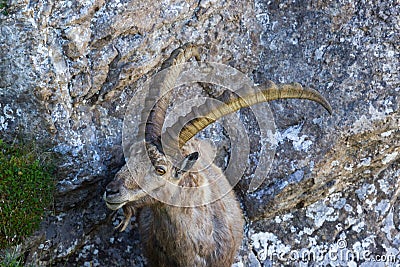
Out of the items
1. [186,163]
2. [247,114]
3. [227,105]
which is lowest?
[186,163]

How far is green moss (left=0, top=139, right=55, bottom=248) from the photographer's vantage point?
5648mm

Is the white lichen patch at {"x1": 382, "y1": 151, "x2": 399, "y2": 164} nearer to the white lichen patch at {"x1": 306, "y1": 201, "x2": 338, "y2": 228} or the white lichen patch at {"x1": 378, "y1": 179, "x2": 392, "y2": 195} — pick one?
the white lichen patch at {"x1": 378, "y1": 179, "x2": 392, "y2": 195}

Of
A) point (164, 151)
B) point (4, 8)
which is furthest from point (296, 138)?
point (4, 8)

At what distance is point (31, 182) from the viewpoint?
5762 millimetres

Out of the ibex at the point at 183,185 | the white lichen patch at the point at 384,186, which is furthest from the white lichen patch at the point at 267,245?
the white lichen patch at the point at 384,186

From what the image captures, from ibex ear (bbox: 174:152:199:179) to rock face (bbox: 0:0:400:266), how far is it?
89 cm

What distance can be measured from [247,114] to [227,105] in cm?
175

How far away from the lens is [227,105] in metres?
5.36

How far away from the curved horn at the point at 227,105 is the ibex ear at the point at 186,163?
200mm

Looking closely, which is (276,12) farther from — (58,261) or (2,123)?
(58,261)

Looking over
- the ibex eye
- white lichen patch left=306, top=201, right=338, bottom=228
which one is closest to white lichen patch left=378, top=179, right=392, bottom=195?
white lichen patch left=306, top=201, right=338, bottom=228

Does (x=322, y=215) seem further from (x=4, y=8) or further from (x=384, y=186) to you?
(x=4, y=8)

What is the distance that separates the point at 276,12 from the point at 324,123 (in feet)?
4.73

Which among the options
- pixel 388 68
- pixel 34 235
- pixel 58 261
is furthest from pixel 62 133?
pixel 388 68
